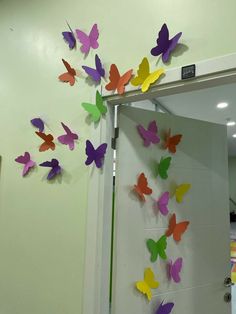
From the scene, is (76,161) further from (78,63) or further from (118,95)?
(78,63)

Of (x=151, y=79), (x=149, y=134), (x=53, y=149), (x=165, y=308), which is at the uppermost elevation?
(x=151, y=79)

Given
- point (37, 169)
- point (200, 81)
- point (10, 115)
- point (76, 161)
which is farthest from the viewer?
point (10, 115)

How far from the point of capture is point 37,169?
1.68m

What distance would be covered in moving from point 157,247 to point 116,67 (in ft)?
3.43

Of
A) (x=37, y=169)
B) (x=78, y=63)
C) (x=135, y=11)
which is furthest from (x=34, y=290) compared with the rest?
(x=135, y=11)

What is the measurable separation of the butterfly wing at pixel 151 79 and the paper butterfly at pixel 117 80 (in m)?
0.11

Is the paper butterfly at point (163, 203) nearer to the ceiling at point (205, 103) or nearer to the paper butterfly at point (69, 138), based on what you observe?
the paper butterfly at point (69, 138)

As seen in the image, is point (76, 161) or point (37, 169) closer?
point (76, 161)

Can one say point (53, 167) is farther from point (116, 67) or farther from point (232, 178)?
point (232, 178)

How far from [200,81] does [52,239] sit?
118cm

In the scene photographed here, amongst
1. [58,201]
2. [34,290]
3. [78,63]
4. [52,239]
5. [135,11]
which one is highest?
[135,11]

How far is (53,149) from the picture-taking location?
163cm

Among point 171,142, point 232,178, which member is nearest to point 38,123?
point 171,142

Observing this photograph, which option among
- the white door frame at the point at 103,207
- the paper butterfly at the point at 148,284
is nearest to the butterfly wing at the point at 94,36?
the white door frame at the point at 103,207
